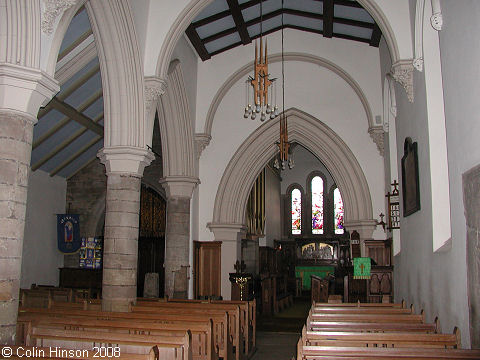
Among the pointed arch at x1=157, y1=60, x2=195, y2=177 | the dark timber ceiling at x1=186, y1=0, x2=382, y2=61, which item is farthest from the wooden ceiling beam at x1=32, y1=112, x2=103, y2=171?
the dark timber ceiling at x1=186, y1=0, x2=382, y2=61

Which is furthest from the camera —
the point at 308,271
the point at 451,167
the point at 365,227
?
the point at 308,271

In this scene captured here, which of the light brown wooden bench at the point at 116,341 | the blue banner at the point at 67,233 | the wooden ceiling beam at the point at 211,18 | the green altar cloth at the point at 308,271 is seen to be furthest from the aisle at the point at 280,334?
the wooden ceiling beam at the point at 211,18

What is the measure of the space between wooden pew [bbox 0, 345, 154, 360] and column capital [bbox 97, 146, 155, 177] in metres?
4.02

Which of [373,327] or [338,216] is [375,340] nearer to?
[373,327]

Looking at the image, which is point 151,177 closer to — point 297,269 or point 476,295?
point 297,269

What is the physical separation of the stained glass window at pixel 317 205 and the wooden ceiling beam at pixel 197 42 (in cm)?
1041

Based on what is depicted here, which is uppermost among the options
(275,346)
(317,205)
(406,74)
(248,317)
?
(406,74)

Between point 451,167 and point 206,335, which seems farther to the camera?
point 451,167

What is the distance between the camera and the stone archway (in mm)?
11758

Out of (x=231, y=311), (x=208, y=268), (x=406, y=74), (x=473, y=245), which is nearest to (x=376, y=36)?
(x=406, y=74)

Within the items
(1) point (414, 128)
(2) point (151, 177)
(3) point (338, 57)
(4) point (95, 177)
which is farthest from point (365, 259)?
(4) point (95, 177)

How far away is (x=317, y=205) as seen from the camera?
2119 cm

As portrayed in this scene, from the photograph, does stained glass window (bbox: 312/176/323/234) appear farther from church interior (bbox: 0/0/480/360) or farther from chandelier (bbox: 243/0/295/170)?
chandelier (bbox: 243/0/295/170)

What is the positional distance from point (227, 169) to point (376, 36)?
452 cm
